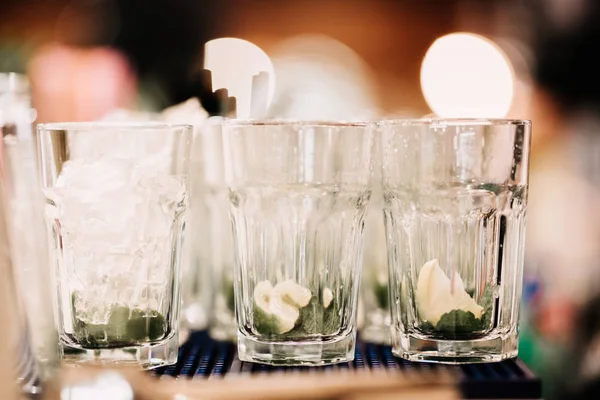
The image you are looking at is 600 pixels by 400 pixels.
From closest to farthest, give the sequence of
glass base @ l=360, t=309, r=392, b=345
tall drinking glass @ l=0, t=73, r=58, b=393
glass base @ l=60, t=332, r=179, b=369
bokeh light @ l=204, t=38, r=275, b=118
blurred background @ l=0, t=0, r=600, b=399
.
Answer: tall drinking glass @ l=0, t=73, r=58, b=393 < glass base @ l=60, t=332, r=179, b=369 < glass base @ l=360, t=309, r=392, b=345 < bokeh light @ l=204, t=38, r=275, b=118 < blurred background @ l=0, t=0, r=600, b=399

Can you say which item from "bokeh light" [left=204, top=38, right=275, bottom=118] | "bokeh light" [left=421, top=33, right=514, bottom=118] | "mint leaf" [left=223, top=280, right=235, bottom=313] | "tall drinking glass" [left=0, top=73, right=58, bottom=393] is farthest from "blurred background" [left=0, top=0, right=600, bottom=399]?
"tall drinking glass" [left=0, top=73, right=58, bottom=393]

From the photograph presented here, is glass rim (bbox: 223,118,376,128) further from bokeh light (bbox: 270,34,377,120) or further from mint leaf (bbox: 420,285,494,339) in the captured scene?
bokeh light (bbox: 270,34,377,120)

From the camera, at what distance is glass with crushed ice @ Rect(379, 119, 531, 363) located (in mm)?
551

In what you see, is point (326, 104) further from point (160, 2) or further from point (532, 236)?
point (532, 236)

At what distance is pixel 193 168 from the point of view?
768mm

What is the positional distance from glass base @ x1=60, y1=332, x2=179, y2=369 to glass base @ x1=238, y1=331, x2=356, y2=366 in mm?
67

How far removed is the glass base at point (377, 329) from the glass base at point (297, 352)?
0.08 metres

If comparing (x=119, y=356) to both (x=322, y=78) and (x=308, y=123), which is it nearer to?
(x=308, y=123)

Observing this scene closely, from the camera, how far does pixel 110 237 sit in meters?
0.54

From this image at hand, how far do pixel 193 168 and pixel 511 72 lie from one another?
1.07 m

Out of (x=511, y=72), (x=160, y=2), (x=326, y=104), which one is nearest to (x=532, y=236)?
(x=511, y=72)

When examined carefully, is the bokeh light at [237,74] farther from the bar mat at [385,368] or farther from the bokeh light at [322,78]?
the bokeh light at [322,78]

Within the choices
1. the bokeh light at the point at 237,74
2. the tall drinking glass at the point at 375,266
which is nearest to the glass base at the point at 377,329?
the tall drinking glass at the point at 375,266

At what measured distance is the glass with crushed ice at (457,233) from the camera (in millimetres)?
551
